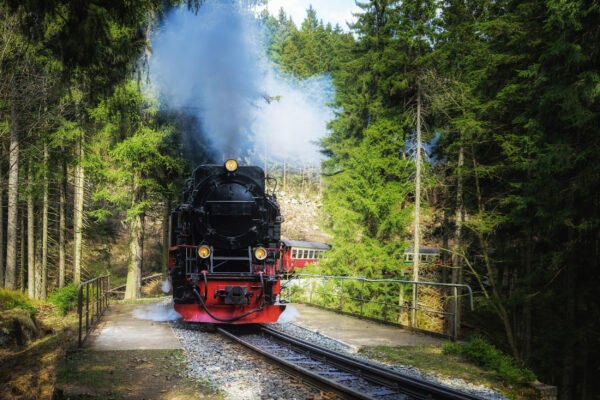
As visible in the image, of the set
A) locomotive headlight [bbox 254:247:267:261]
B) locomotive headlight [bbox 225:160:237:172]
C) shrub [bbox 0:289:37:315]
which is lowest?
shrub [bbox 0:289:37:315]

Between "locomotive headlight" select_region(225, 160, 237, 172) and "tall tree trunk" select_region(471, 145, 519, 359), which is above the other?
"locomotive headlight" select_region(225, 160, 237, 172)

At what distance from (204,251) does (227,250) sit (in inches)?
34.0

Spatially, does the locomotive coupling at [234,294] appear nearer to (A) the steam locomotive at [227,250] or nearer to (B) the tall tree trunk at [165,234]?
(A) the steam locomotive at [227,250]

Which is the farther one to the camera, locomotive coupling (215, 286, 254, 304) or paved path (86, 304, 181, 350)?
locomotive coupling (215, 286, 254, 304)

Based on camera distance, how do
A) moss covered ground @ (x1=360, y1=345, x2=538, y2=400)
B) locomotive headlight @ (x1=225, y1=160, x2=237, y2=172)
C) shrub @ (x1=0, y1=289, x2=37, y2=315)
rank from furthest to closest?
shrub @ (x1=0, y1=289, x2=37, y2=315)
locomotive headlight @ (x1=225, y1=160, x2=237, y2=172)
moss covered ground @ (x1=360, y1=345, x2=538, y2=400)

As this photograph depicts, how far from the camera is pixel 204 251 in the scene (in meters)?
8.96

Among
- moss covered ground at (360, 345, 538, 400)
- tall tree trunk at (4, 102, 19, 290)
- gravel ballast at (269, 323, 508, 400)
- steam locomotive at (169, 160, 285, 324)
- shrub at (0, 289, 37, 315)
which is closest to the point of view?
gravel ballast at (269, 323, 508, 400)

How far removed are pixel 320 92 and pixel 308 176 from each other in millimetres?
14812

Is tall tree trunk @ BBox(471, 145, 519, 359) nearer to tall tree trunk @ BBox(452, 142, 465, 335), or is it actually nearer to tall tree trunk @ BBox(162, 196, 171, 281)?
tall tree trunk @ BBox(452, 142, 465, 335)

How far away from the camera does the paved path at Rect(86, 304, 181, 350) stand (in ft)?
23.9

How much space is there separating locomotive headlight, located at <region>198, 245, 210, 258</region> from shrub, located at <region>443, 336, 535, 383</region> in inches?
191

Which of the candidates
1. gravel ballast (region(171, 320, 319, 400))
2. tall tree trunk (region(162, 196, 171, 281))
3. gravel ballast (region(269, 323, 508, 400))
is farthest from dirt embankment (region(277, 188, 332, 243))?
gravel ballast (region(171, 320, 319, 400))

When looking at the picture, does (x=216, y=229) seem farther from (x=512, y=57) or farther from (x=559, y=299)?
(x=512, y=57)

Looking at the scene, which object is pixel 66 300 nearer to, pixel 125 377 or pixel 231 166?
pixel 231 166
